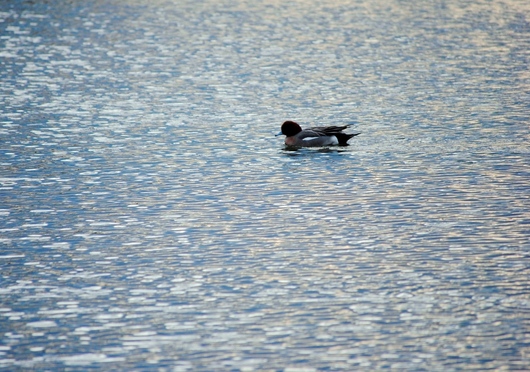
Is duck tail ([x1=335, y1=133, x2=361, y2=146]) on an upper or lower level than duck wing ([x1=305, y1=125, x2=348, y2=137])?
lower

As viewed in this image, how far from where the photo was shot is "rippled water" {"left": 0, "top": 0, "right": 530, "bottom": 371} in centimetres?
977

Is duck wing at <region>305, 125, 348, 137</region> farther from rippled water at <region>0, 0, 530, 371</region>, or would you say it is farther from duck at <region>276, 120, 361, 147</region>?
rippled water at <region>0, 0, 530, 371</region>

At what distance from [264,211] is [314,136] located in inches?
205

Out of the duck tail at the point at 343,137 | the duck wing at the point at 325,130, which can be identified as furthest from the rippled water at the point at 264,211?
the duck wing at the point at 325,130

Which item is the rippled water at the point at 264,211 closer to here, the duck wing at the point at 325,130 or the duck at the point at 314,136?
the duck at the point at 314,136

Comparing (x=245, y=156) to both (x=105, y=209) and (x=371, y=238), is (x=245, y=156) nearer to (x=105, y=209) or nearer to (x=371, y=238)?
(x=105, y=209)

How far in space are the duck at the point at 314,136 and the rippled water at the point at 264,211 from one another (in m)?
0.23

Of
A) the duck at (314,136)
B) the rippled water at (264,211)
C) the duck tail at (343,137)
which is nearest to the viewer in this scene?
the rippled water at (264,211)

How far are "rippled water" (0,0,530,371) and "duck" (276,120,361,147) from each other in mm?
233

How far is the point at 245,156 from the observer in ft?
60.2

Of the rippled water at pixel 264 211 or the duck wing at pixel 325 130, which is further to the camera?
the duck wing at pixel 325 130

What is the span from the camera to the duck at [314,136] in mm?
19250

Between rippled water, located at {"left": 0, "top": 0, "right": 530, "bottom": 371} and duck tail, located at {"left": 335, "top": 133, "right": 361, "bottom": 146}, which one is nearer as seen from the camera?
rippled water, located at {"left": 0, "top": 0, "right": 530, "bottom": 371}

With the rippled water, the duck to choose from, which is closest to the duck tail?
the duck
